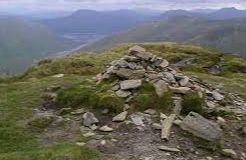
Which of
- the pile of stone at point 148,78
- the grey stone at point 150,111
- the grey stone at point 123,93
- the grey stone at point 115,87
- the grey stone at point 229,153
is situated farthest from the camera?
the grey stone at point 115,87

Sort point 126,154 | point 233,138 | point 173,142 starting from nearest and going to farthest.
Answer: point 126,154 → point 173,142 → point 233,138

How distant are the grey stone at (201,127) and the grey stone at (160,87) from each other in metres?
2.05

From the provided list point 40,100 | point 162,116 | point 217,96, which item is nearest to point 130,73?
point 162,116

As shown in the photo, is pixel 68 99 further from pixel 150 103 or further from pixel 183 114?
pixel 183 114

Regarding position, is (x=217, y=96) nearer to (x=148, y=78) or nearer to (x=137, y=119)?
(x=148, y=78)

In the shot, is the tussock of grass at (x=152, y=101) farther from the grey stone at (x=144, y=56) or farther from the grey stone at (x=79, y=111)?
the grey stone at (x=144, y=56)

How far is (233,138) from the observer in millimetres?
20172

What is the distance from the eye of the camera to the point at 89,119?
20406 mm

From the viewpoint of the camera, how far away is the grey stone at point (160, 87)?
21797mm

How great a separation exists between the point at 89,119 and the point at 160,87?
4006 mm

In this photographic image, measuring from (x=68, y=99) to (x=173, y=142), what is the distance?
6.48 m

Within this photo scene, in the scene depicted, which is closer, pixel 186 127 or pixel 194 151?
pixel 194 151

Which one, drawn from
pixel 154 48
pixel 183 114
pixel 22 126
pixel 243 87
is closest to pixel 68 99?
pixel 22 126

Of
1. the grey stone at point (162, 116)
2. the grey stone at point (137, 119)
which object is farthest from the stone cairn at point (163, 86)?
the grey stone at point (137, 119)
